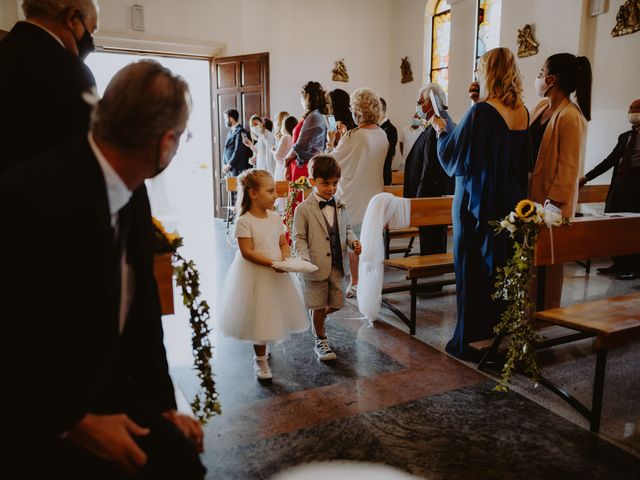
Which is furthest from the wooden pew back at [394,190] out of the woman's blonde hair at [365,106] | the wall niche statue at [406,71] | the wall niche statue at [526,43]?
the wall niche statue at [406,71]

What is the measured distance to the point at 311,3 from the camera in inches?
432

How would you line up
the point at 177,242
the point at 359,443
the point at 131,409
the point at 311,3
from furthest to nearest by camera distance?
1. the point at 311,3
2. the point at 359,443
3. the point at 177,242
4. the point at 131,409

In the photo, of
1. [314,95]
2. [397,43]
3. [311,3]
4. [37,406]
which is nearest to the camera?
[37,406]

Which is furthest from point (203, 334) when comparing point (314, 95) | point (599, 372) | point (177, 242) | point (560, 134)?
point (314, 95)

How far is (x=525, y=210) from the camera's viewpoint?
9.36 ft

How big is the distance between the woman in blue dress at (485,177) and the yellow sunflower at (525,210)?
38 centimetres

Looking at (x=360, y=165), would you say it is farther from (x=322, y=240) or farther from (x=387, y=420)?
(x=387, y=420)

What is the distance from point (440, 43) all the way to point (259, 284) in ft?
31.4

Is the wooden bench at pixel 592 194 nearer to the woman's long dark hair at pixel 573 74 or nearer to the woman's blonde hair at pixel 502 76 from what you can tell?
the woman's long dark hair at pixel 573 74

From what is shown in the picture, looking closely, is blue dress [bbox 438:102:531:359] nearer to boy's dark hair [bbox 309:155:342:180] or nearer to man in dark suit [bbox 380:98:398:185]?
boy's dark hair [bbox 309:155:342:180]

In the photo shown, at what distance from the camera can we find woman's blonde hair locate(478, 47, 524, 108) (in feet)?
10.4

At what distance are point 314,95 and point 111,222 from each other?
14.3 ft

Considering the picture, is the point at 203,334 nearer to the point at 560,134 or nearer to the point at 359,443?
the point at 359,443

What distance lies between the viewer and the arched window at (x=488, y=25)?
9328 mm
